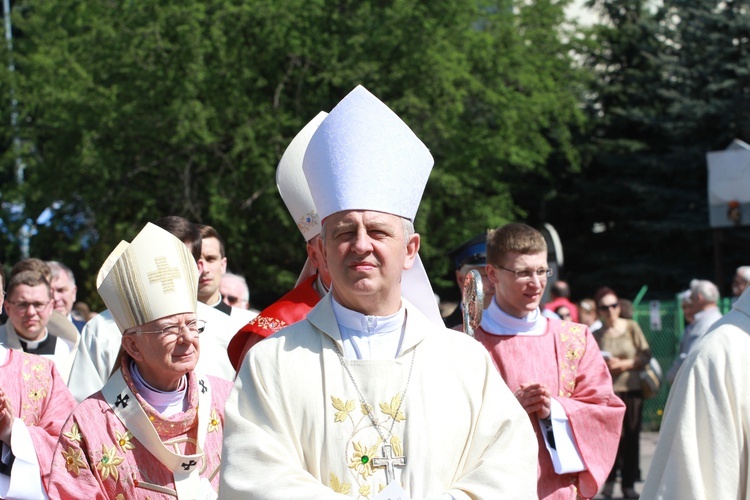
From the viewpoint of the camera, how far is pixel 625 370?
1145 centimetres

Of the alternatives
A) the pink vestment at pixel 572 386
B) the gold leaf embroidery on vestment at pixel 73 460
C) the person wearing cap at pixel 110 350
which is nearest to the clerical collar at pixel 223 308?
the person wearing cap at pixel 110 350

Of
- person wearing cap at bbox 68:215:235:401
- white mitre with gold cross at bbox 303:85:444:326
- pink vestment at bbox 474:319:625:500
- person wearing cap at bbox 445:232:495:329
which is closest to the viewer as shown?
white mitre with gold cross at bbox 303:85:444:326

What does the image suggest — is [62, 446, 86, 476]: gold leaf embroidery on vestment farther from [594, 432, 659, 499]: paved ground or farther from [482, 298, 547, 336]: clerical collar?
[594, 432, 659, 499]: paved ground

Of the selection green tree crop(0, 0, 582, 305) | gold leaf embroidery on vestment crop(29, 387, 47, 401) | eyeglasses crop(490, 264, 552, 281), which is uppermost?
green tree crop(0, 0, 582, 305)

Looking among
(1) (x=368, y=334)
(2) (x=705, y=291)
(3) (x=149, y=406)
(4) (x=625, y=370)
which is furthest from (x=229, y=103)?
(1) (x=368, y=334)

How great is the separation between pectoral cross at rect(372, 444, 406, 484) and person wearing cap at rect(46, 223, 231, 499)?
1123 millimetres

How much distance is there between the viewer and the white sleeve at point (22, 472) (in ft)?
15.9

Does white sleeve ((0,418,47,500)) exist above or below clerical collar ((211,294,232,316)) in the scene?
below

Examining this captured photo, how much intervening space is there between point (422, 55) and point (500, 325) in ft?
58.7

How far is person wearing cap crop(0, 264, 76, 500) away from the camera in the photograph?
16.0 feet

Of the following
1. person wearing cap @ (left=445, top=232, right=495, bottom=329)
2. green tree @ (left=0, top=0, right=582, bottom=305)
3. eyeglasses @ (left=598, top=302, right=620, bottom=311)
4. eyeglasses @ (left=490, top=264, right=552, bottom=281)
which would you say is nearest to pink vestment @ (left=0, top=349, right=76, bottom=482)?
eyeglasses @ (left=490, top=264, right=552, bottom=281)

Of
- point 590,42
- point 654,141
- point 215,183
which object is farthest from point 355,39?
point 654,141

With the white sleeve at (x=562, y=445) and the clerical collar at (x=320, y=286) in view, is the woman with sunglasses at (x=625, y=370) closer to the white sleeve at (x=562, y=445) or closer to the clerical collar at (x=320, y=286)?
the white sleeve at (x=562, y=445)

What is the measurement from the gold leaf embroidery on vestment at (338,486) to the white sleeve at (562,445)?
1.96 m
